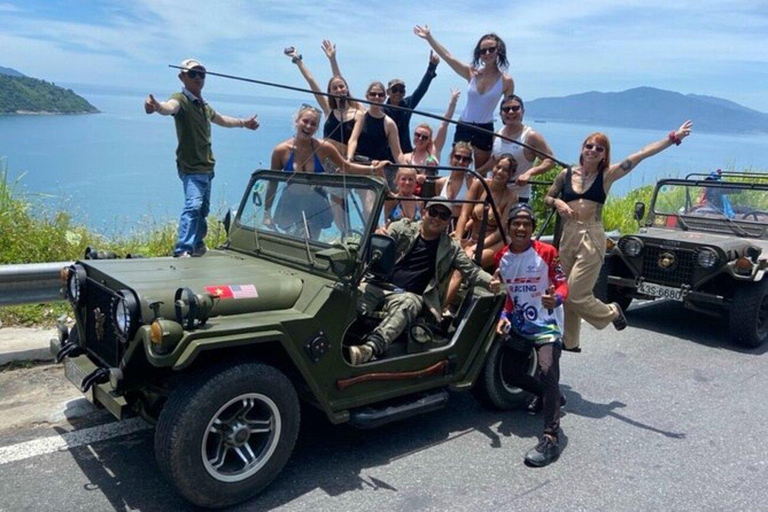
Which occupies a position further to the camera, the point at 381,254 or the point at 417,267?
the point at 417,267

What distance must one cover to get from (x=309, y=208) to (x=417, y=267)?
843 mm

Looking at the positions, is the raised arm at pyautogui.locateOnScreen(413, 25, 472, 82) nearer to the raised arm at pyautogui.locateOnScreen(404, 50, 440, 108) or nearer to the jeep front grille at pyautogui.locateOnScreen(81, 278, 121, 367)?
the raised arm at pyautogui.locateOnScreen(404, 50, 440, 108)

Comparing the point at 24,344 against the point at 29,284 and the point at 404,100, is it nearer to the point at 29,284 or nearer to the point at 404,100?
the point at 29,284

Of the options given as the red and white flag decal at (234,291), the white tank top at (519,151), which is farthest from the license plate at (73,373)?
the white tank top at (519,151)

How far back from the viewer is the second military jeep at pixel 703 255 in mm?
6980

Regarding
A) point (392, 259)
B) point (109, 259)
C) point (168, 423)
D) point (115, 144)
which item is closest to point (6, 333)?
point (109, 259)

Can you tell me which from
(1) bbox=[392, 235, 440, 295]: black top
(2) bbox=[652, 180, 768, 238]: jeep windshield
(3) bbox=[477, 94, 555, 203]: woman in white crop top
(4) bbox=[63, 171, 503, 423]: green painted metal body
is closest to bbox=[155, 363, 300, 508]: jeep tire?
(4) bbox=[63, 171, 503, 423]: green painted metal body

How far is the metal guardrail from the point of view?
16.5 ft

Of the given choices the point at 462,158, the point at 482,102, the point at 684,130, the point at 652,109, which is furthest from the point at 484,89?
the point at 652,109

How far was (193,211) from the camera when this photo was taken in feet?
20.6

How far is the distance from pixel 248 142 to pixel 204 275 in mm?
3575

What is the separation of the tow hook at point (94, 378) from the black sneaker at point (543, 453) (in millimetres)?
2490

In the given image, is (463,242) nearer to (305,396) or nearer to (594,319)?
(594,319)

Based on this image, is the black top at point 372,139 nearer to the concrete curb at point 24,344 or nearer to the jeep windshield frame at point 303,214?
the jeep windshield frame at point 303,214
